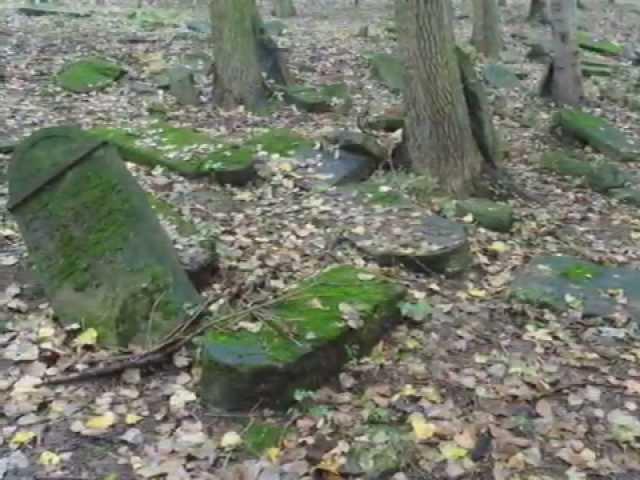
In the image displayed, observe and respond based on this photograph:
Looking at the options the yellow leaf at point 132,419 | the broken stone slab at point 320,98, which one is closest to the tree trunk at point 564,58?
the broken stone slab at point 320,98

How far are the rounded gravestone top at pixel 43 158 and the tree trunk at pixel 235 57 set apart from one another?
4924mm

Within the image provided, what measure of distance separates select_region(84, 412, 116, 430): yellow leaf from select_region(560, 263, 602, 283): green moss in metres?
3.71

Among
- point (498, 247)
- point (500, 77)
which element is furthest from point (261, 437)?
point (500, 77)

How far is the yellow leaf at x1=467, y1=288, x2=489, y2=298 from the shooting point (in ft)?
19.7

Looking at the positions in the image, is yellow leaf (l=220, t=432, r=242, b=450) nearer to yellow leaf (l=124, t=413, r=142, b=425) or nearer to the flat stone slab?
yellow leaf (l=124, t=413, r=142, b=425)

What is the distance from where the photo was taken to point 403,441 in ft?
13.7

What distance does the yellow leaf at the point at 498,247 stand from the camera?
6.83 meters

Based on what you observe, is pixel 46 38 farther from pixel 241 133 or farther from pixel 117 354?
pixel 117 354

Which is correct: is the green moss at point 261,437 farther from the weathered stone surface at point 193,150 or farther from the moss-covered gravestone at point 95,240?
the weathered stone surface at point 193,150

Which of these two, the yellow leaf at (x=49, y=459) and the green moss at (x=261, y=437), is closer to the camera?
the yellow leaf at (x=49, y=459)

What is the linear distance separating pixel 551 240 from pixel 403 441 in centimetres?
378

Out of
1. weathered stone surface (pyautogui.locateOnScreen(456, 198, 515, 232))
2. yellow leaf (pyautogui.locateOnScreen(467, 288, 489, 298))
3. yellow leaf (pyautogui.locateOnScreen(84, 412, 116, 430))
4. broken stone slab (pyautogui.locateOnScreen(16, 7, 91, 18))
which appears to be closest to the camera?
yellow leaf (pyautogui.locateOnScreen(84, 412, 116, 430))

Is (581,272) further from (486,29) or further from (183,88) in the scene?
(486,29)

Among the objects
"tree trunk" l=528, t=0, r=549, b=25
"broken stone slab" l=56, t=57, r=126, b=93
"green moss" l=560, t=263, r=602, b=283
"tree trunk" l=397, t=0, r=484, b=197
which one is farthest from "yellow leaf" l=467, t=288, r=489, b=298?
"tree trunk" l=528, t=0, r=549, b=25
